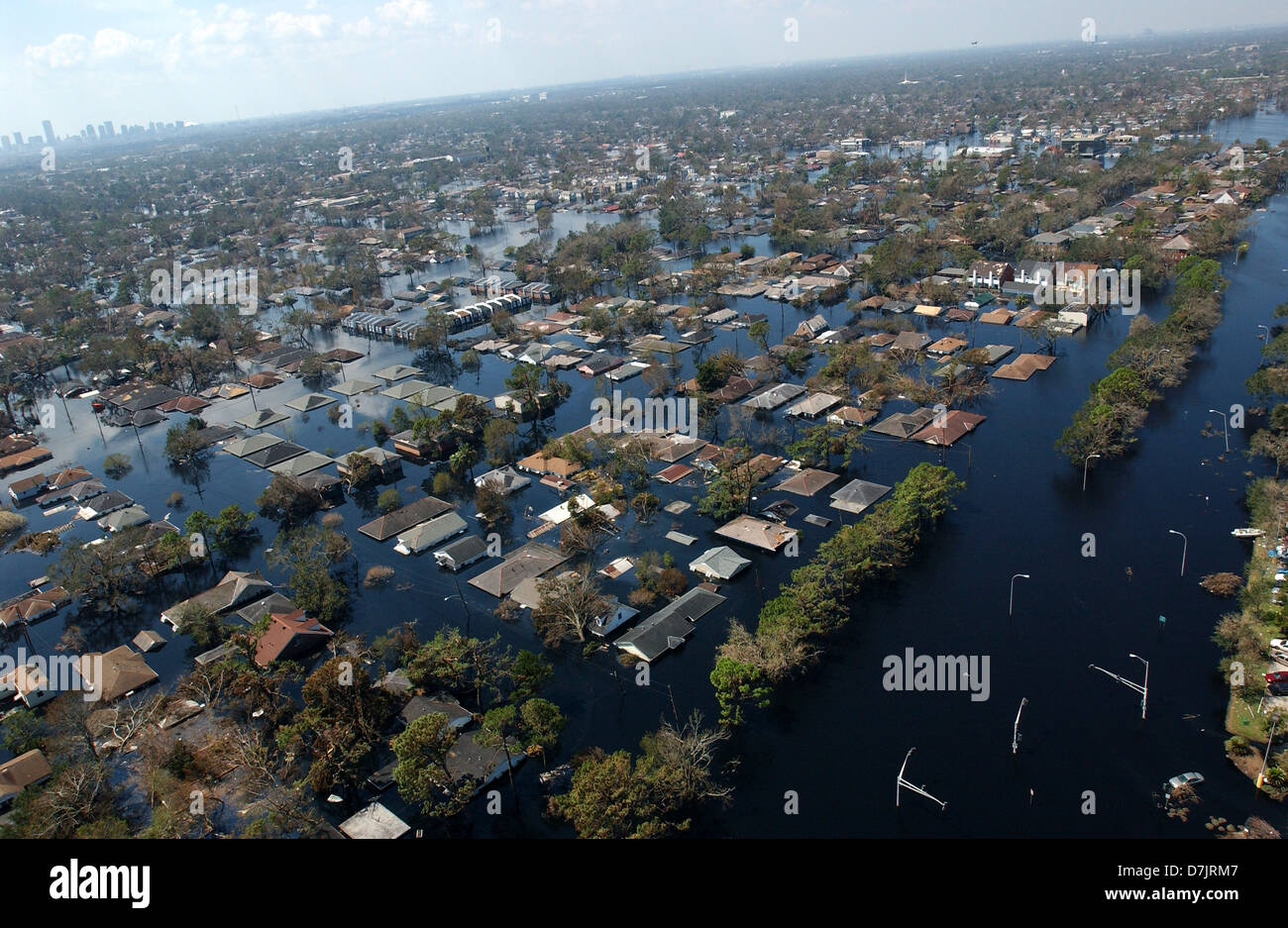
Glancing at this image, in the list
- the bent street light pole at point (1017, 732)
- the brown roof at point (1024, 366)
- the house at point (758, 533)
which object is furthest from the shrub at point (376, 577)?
the brown roof at point (1024, 366)

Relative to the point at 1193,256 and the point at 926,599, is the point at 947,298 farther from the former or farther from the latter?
the point at 926,599

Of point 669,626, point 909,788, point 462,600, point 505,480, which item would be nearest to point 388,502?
point 505,480

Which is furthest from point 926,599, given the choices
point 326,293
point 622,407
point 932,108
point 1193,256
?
point 932,108

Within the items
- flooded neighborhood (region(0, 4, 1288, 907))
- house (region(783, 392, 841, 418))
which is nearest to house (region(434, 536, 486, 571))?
flooded neighborhood (region(0, 4, 1288, 907))

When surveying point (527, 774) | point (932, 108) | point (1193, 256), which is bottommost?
point (527, 774)

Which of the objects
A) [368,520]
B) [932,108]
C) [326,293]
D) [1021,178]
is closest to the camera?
[368,520]
